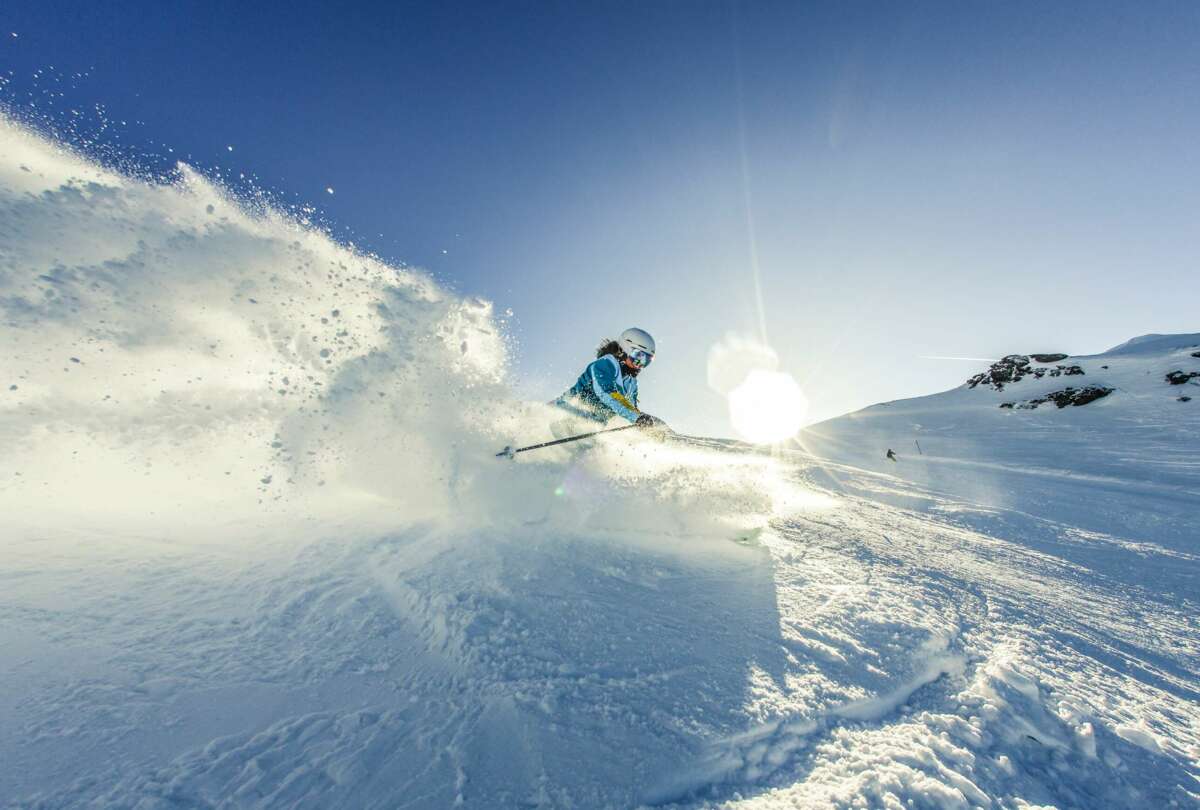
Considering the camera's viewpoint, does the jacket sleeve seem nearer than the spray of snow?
No

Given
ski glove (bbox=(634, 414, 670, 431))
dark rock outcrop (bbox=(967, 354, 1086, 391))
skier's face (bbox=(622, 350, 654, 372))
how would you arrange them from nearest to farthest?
ski glove (bbox=(634, 414, 670, 431))
skier's face (bbox=(622, 350, 654, 372))
dark rock outcrop (bbox=(967, 354, 1086, 391))

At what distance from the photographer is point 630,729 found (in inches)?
94.9

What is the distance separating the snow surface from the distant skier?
2.33 ft

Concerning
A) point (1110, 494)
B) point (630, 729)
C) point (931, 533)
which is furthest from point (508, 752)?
point (1110, 494)

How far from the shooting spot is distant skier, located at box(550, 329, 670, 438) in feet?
32.8

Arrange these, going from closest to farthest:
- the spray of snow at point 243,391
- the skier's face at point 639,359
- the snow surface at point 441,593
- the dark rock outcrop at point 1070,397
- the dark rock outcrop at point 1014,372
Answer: the snow surface at point 441,593 < the spray of snow at point 243,391 < the skier's face at point 639,359 < the dark rock outcrop at point 1070,397 < the dark rock outcrop at point 1014,372

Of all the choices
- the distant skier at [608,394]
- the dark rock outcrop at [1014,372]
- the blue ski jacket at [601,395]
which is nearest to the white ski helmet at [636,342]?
the distant skier at [608,394]

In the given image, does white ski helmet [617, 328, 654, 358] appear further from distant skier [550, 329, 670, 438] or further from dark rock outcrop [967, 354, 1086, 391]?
dark rock outcrop [967, 354, 1086, 391]

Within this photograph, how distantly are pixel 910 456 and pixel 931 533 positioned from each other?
66.8ft

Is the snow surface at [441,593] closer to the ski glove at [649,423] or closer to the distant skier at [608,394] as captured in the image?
the distant skier at [608,394]

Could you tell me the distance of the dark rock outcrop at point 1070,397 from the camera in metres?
34.7

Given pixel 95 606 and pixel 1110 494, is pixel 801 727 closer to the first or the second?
pixel 95 606

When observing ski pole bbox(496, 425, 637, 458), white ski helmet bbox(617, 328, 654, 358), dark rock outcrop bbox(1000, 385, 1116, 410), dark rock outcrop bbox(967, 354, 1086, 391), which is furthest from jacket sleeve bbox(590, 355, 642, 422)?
dark rock outcrop bbox(967, 354, 1086, 391)

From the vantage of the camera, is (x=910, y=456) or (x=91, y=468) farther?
(x=910, y=456)
